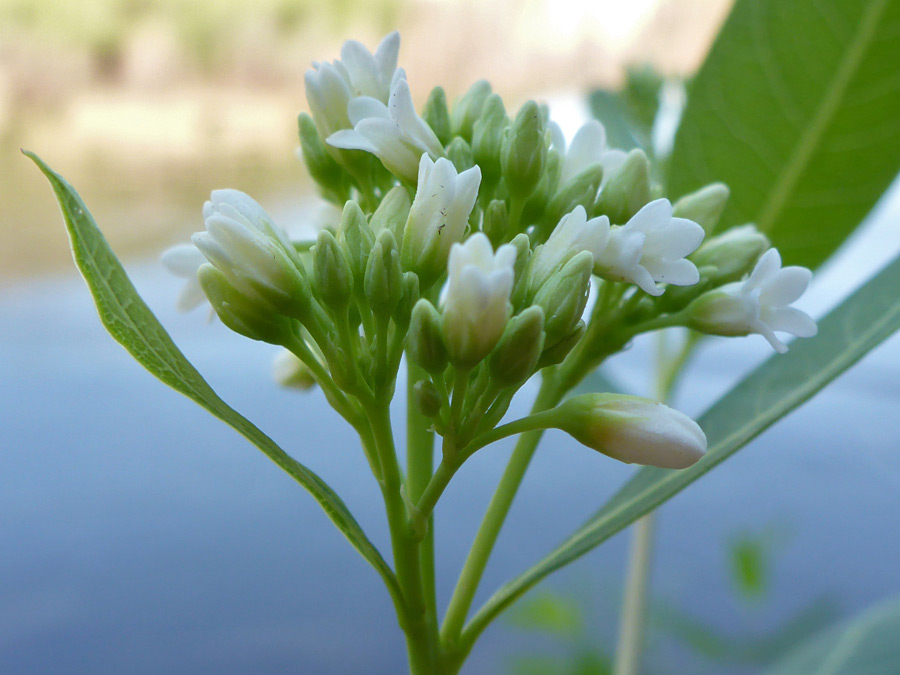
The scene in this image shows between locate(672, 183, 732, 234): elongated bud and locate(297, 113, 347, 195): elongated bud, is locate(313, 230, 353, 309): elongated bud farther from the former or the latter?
locate(672, 183, 732, 234): elongated bud

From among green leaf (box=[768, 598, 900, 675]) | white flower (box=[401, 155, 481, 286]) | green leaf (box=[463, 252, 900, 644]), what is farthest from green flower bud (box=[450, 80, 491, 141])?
green leaf (box=[768, 598, 900, 675])

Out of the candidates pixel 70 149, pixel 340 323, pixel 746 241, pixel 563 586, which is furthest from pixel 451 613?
pixel 70 149

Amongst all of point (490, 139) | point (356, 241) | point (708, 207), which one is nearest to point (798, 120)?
point (708, 207)

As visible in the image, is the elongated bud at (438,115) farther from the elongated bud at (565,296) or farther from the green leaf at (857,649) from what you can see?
the green leaf at (857,649)

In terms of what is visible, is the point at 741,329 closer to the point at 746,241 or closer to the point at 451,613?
the point at 746,241

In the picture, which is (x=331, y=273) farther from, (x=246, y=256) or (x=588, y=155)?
(x=588, y=155)

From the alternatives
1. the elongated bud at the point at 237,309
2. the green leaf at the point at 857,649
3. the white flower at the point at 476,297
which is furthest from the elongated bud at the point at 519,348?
the green leaf at the point at 857,649
